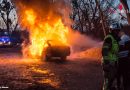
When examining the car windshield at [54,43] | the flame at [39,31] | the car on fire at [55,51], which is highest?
the flame at [39,31]

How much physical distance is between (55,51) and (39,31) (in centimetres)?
505

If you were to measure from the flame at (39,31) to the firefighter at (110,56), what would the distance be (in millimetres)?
18655

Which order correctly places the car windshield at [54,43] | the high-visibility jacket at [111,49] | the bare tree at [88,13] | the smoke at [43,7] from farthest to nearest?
1. the bare tree at [88,13]
2. the smoke at [43,7]
3. the car windshield at [54,43]
4. the high-visibility jacket at [111,49]

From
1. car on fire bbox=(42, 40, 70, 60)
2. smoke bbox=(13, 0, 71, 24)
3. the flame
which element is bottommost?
car on fire bbox=(42, 40, 70, 60)

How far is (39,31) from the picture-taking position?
31.8m

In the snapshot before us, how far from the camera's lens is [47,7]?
33.5 meters


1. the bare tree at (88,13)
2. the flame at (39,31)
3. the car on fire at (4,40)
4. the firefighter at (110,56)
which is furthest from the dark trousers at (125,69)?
the bare tree at (88,13)

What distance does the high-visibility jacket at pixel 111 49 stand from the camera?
10.0 m

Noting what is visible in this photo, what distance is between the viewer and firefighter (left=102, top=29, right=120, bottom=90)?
33.0 feet

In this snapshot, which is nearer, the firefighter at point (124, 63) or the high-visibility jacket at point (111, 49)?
the high-visibility jacket at point (111, 49)

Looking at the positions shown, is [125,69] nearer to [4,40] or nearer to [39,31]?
[39,31]

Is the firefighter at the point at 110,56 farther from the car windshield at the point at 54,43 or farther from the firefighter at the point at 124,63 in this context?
the car windshield at the point at 54,43

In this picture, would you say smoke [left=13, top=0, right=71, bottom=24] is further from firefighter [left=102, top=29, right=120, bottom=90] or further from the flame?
firefighter [left=102, top=29, right=120, bottom=90]

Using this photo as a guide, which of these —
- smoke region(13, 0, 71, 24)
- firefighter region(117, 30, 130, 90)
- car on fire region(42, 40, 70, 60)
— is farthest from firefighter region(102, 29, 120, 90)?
smoke region(13, 0, 71, 24)
